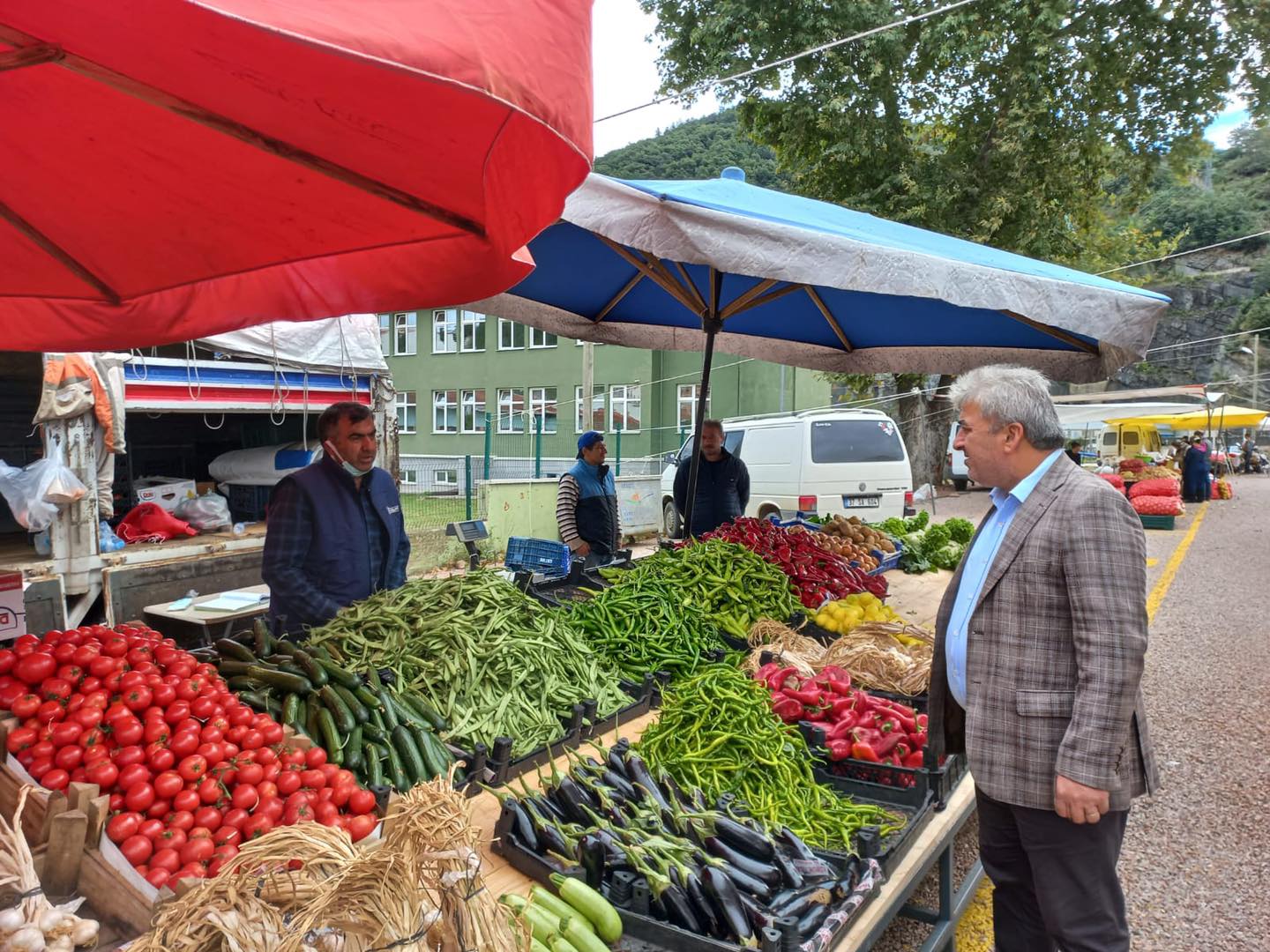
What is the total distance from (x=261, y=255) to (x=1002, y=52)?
1903cm

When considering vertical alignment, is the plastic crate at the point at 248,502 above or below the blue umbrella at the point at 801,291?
below

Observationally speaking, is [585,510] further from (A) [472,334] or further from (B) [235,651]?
(A) [472,334]

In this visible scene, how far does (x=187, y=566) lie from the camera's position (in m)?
7.48

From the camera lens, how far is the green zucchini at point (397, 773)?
2.50m

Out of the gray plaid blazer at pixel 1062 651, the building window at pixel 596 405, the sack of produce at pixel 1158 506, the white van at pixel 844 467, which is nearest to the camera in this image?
the gray plaid blazer at pixel 1062 651

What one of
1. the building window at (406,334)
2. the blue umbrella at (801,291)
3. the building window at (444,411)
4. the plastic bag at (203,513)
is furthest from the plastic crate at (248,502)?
the building window at (406,334)

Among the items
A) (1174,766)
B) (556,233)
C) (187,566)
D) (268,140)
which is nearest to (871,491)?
(1174,766)

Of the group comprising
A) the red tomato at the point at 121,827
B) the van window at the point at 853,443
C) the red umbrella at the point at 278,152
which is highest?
the red umbrella at the point at 278,152

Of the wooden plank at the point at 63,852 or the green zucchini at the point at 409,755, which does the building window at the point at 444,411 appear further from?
the wooden plank at the point at 63,852

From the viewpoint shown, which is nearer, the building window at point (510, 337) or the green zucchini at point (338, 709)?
the green zucchini at point (338, 709)

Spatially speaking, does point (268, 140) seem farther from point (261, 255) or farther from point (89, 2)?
point (261, 255)

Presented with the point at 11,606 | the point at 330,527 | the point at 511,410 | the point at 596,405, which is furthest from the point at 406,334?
the point at 11,606

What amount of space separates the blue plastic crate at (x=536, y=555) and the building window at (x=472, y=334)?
28067mm

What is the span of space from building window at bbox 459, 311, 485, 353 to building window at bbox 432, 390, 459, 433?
2.20m
